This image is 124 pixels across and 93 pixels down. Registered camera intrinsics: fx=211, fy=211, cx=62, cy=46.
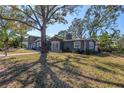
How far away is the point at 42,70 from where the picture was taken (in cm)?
903

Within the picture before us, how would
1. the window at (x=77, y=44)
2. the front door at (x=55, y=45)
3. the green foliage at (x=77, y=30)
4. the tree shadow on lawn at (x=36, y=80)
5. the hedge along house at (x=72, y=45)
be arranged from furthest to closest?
the green foliage at (x=77, y=30), the front door at (x=55, y=45), the window at (x=77, y=44), the hedge along house at (x=72, y=45), the tree shadow on lawn at (x=36, y=80)

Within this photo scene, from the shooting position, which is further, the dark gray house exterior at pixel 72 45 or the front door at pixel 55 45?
the front door at pixel 55 45

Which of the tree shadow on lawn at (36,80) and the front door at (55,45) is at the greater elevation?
the front door at (55,45)

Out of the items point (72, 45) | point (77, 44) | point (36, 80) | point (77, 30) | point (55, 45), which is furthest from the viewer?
point (77, 30)

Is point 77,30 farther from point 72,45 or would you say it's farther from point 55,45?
point 72,45

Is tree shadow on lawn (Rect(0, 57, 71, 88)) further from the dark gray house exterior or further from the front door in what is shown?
the front door

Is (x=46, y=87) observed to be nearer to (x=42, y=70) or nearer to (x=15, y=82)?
(x=15, y=82)

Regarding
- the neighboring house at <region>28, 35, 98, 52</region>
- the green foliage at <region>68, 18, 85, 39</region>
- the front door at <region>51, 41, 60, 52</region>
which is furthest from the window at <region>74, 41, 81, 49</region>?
the green foliage at <region>68, 18, 85, 39</region>

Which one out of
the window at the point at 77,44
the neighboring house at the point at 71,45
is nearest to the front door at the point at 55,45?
the neighboring house at the point at 71,45

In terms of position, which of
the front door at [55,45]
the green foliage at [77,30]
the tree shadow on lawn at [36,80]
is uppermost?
the green foliage at [77,30]

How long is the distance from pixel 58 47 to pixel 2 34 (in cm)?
1067

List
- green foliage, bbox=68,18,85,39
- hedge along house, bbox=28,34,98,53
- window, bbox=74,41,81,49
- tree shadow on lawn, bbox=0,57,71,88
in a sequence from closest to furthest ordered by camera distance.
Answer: tree shadow on lawn, bbox=0,57,71,88
hedge along house, bbox=28,34,98,53
window, bbox=74,41,81,49
green foliage, bbox=68,18,85,39

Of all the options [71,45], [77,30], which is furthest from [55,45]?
[77,30]

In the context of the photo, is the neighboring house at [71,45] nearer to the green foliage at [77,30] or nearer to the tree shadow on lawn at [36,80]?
the green foliage at [77,30]
